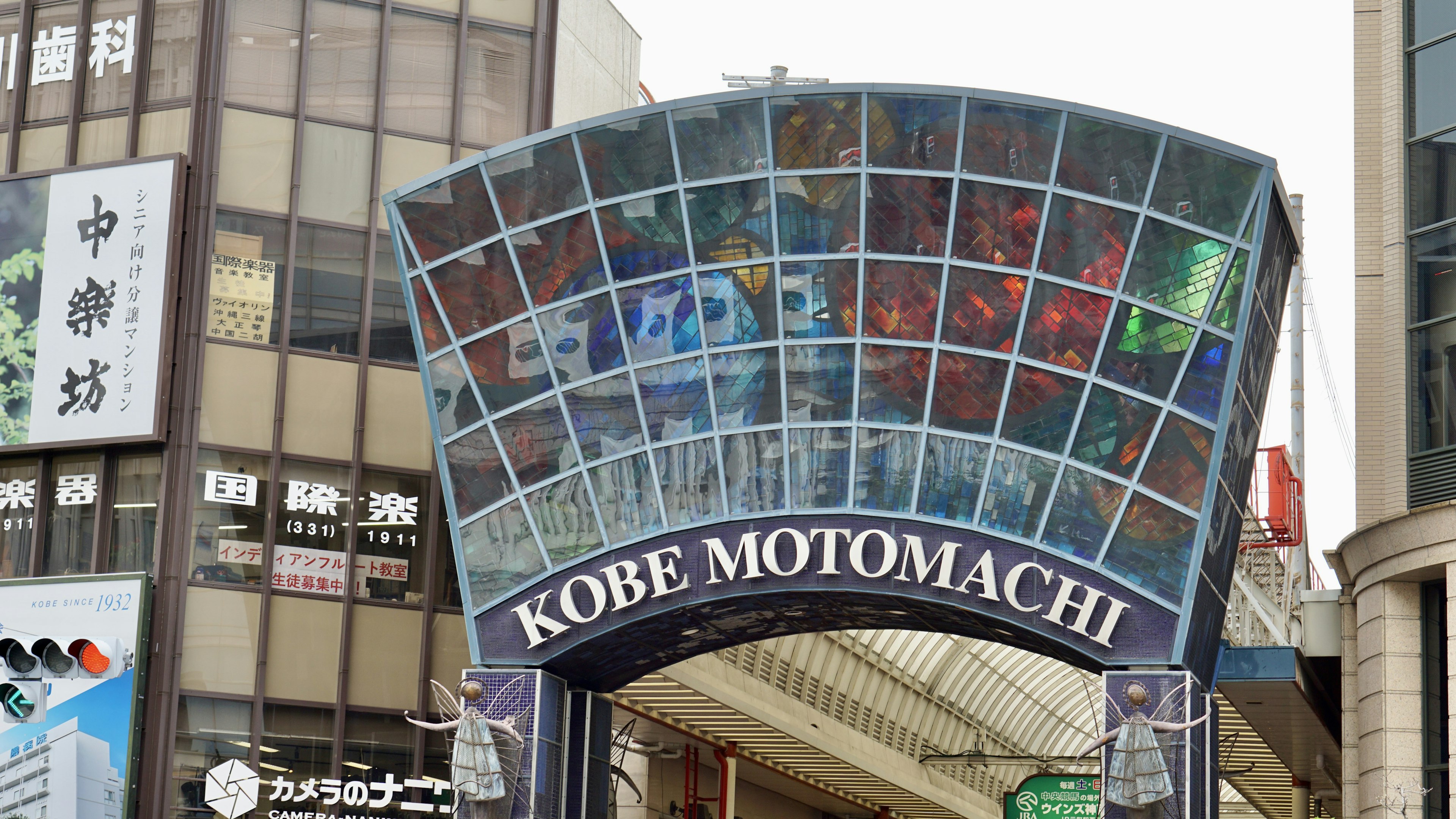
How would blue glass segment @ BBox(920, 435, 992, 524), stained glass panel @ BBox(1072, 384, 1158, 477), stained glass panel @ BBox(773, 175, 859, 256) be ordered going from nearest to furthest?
stained glass panel @ BBox(1072, 384, 1158, 477)
blue glass segment @ BBox(920, 435, 992, 524)
stained glass panel @ BBox(773, 175, 859, 256)

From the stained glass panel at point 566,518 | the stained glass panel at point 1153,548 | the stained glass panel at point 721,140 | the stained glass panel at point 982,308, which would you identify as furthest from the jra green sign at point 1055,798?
the stained glass panel at point 721,140

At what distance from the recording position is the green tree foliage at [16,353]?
32.8 meters

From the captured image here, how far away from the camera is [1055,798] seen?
112ft

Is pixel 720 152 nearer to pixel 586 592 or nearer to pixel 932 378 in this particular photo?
pixel 932 378

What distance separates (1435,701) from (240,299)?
2091 centimetres

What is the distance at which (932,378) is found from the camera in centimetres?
2638

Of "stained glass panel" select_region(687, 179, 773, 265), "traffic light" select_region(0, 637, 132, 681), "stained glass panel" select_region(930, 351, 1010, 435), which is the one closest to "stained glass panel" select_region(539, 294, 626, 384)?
"stained glass panel" select_region(687, 179, 773, 265)

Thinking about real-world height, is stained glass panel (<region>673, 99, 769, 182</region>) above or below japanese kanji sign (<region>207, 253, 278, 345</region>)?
above

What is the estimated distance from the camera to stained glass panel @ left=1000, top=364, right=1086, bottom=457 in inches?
1022

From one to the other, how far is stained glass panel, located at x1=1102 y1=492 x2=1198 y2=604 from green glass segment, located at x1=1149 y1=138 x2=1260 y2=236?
4.03 m

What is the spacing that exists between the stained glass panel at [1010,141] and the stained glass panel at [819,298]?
2316mm

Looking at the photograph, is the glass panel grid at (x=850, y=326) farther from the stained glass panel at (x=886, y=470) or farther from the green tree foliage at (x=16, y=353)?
the green tree foliage at (x=16, y=353)

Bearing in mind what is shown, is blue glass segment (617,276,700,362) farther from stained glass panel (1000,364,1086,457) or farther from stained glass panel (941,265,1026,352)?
stained glass panel (1000,364,1086,457)

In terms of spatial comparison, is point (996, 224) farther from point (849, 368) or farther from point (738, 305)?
point (738, 305)
